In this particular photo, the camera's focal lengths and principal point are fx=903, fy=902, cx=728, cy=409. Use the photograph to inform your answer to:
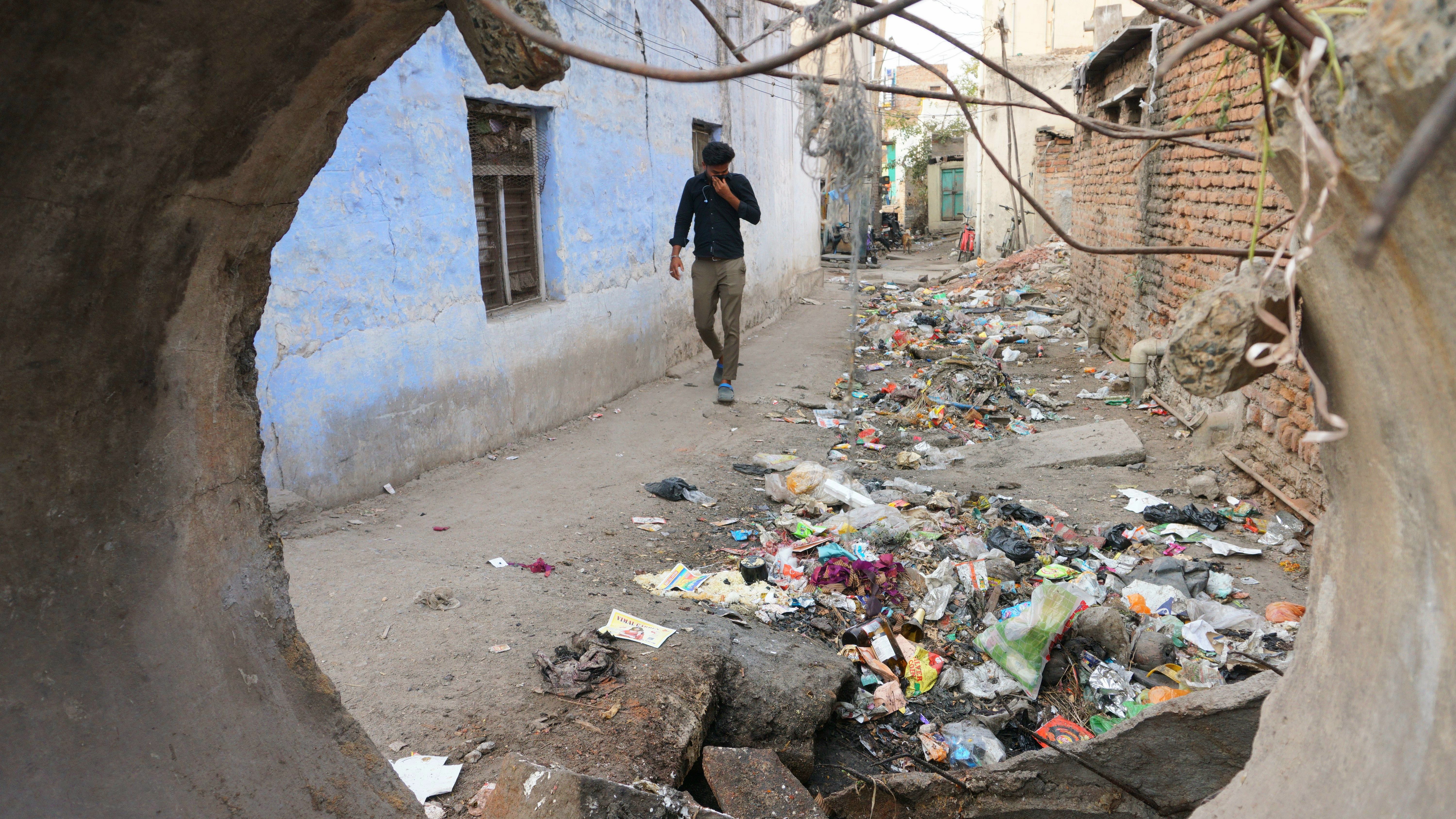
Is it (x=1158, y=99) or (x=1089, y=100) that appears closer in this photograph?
(x=1158, y=99)

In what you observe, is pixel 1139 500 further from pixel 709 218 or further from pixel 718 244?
pixel 709 218

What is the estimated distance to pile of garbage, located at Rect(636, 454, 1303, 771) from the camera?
3553mm

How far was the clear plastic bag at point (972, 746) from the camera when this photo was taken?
131 inches

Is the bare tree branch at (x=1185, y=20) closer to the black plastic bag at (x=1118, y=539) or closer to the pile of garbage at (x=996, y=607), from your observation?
the pile of garbage at (x=996, y=607)

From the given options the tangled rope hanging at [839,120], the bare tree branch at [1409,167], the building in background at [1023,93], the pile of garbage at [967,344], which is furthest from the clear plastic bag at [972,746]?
the building in background at [1023,93]

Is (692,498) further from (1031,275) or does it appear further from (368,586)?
(1031,275)

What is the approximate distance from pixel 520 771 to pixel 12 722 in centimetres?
113

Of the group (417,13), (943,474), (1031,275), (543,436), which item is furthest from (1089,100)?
(417,13)

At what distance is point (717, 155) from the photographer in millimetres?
7094

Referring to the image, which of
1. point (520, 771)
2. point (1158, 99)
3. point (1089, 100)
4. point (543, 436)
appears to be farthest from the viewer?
point (1089, 100)

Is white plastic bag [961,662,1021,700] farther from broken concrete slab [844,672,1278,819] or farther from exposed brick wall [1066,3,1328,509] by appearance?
exposed brick wall [1066,3,1328,509]

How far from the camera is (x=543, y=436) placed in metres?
6.70

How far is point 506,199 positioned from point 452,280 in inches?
A: 47.4

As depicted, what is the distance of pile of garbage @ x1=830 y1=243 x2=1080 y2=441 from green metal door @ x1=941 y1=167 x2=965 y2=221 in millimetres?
15045
